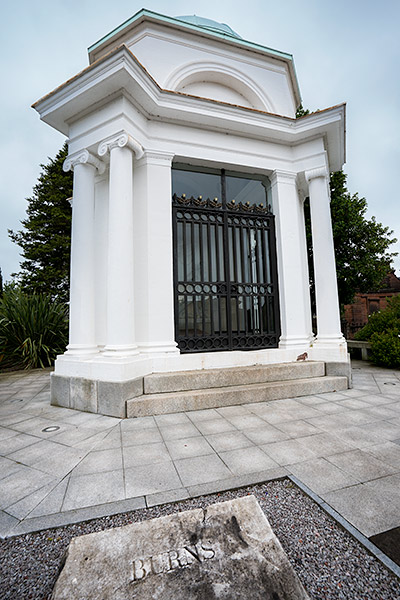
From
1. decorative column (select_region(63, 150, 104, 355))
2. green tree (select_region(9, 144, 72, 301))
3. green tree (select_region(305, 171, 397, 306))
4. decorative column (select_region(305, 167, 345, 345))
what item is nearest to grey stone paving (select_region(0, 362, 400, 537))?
decorative column (select_region(63, 150, 104, 355))

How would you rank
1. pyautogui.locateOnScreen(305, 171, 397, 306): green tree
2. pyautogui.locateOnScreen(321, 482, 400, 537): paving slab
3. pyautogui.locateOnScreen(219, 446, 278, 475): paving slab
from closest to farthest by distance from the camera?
pyautogui.locateOnScreen(321, 482, 400, 537): paving slab < pyautogui.locateOnScreen(219, 446, 278, 475): paving slab < pyautogui.locateOnScreen(305, 171, 397, 306): green tree

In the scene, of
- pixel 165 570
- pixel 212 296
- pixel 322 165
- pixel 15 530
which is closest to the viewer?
pixel 165 570

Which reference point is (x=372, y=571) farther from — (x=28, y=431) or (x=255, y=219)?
(x=255, y=219)

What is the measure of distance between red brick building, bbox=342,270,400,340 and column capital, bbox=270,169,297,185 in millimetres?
20293

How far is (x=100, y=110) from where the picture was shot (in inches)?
172

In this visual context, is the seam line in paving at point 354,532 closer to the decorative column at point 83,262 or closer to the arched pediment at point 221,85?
the decorative column at point 83,262

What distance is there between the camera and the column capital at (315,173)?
5.31 m

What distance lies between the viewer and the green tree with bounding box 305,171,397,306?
10289mm

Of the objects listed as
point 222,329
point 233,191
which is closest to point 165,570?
point 222,329

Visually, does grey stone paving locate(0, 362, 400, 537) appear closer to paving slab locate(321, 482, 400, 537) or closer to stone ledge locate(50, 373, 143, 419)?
paving slab locate(321, 482, 400, 537)

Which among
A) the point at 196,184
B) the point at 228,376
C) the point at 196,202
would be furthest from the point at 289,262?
the point at 228,376

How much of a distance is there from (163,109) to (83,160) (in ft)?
5.17

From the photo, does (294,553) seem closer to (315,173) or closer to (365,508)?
(365,508)

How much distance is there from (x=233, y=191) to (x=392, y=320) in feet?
16.9
